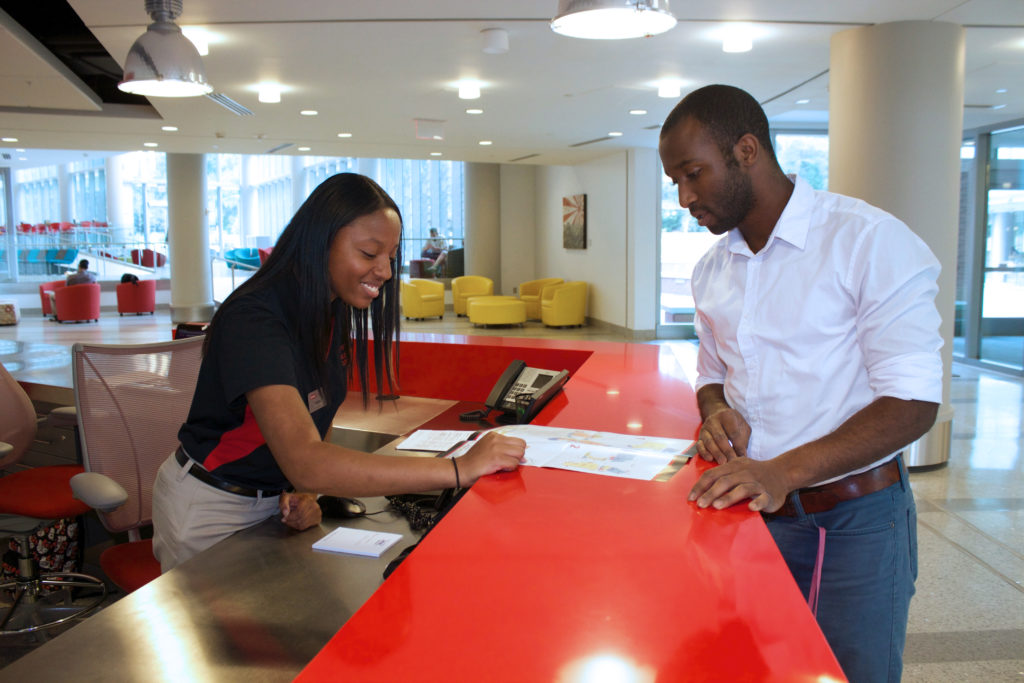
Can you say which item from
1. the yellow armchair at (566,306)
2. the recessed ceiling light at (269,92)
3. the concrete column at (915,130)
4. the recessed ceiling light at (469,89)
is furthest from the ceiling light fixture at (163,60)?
the yellow armchair at (566,306)

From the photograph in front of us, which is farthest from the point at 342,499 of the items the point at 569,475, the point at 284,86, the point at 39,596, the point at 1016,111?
the point at 1016,111

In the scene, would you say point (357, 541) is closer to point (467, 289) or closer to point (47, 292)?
point (467, 289)

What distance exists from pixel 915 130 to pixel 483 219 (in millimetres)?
12217

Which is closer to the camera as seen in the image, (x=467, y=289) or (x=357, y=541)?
(x=357, y=541)

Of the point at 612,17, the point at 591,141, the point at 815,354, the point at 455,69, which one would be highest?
the point at 591,141

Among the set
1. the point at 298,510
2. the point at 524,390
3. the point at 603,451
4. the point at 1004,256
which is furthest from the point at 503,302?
the point at 603,451

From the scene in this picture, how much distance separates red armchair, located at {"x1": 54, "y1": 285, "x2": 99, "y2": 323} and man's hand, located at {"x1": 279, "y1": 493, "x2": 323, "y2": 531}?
1449 cm

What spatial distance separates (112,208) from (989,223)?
24.9 metres

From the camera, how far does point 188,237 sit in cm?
1455

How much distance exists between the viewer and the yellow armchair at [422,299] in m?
15.1

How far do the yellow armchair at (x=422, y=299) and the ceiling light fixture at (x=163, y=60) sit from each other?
419 inches

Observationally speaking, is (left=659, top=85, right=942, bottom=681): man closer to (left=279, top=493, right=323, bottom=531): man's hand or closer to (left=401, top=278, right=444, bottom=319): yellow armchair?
(left=279, top=493, right=323, bottom=531): man's hand

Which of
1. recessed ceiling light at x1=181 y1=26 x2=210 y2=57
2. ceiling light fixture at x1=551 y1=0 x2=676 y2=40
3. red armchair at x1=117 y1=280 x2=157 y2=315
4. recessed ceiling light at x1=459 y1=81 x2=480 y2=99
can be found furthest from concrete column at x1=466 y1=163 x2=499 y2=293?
ceiling light fixture at x1=551 y1=0 x2=676 y2=40

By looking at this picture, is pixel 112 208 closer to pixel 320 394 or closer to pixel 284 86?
pixel 284 86
